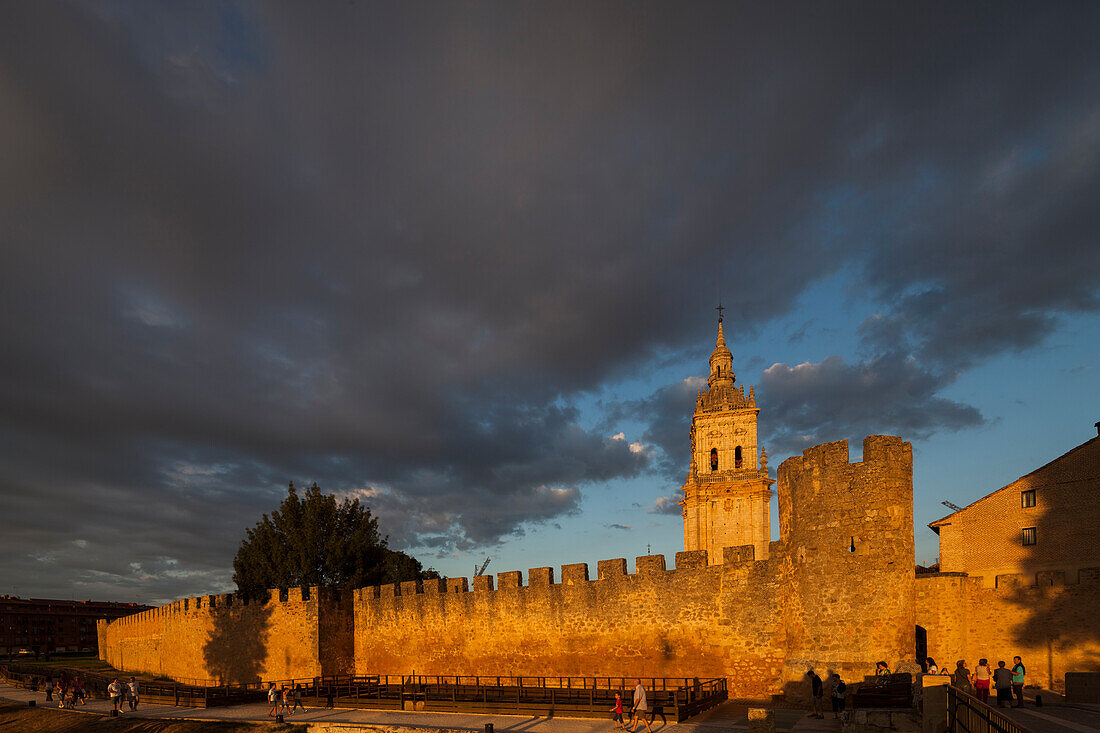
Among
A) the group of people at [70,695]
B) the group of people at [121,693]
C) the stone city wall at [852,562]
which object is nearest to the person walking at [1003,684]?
the stone city wall at [852,562]

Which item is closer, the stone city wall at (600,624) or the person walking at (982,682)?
the person walking at (982,682)

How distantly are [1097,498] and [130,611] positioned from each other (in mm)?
117702

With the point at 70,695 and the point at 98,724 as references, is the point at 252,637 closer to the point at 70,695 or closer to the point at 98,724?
the point at 70,695

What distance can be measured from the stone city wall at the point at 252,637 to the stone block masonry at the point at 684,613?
82mm

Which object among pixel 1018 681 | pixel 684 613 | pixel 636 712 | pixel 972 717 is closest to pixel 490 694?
pixel 684 613

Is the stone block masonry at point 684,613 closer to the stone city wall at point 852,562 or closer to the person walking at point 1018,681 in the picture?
the stone city wall at point 852,562

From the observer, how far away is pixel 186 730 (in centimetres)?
2016

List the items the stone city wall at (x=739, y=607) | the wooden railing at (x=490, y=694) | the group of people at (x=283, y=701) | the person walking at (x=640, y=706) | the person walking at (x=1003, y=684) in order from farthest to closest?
the group of people at (x=283, y=701)
the wooden railing at (x=490, y=694)
the stone city wall at (x=739, y=607)
the person walking at (x=640, y=706)
the person walking at (x=1003, y=684)

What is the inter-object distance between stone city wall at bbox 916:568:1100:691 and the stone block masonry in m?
2.10

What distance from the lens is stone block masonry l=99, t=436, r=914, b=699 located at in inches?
604

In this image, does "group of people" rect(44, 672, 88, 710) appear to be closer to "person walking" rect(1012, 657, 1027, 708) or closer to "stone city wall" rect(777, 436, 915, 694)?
"stone city wall" rect(777, 436, 915, 694)

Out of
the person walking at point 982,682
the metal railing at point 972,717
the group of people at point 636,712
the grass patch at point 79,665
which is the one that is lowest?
the grass patch at point 79,665

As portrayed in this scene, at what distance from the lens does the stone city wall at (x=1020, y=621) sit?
49.1 feet

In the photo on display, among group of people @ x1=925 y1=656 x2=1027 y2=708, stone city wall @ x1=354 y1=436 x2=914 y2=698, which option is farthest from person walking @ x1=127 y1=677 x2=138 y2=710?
group of people @ x1=925 y1=656 x2=1027 y2=708
